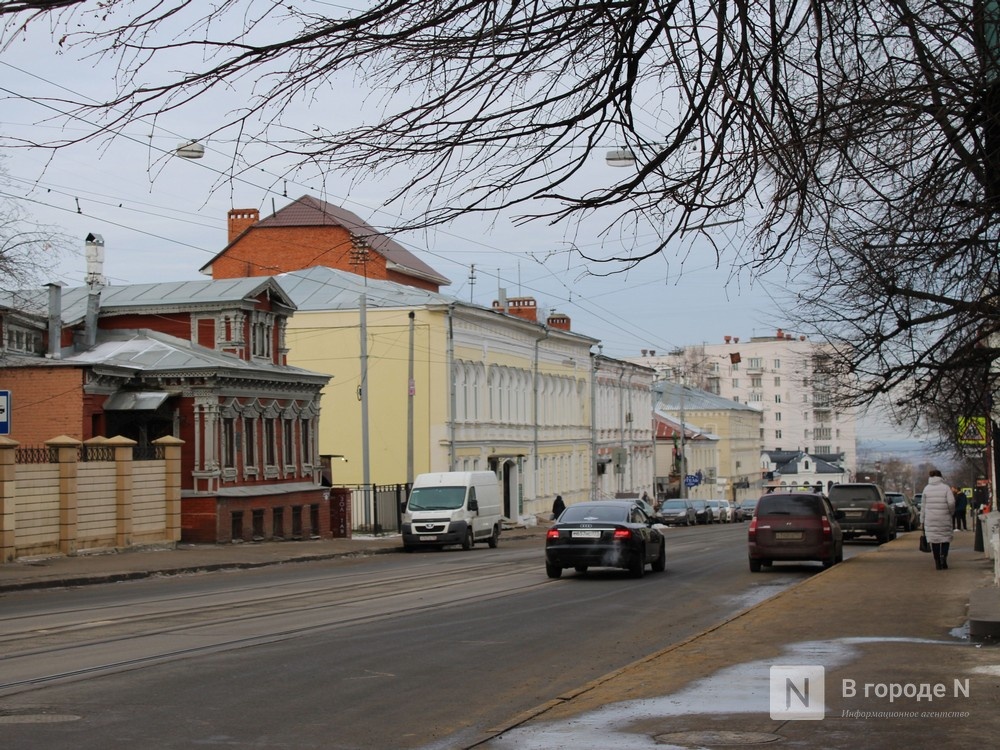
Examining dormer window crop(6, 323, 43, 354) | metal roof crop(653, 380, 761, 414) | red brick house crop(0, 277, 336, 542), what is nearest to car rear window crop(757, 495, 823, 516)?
red brick house crop(0, 277, 336, 542)

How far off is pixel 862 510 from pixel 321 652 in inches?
1087

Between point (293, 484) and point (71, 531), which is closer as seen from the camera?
point (71, 531)

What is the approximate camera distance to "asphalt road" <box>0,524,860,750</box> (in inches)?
335

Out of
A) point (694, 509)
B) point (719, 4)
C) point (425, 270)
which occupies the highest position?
point (425, 270)

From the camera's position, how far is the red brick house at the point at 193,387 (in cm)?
A: 3341

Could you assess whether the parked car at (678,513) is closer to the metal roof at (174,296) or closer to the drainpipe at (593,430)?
the drainpipe at (593,430)

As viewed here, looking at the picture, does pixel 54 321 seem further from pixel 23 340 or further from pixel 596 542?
pixel 596 542

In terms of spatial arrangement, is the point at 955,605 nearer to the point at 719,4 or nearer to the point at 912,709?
the point at 912,709

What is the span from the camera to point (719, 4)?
6895 millimetres

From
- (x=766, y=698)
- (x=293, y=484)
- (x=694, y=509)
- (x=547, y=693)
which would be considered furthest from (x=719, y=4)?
(x=694, y=509)

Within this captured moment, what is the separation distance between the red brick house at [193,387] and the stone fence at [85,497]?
1281mm

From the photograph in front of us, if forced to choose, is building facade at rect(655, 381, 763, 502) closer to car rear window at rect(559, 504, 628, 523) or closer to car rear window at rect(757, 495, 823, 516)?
car rear window at rect(757, 495, 823, 516)

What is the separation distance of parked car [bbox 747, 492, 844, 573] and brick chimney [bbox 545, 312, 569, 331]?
46848 millimetres

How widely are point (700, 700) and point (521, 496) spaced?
2080 inches
